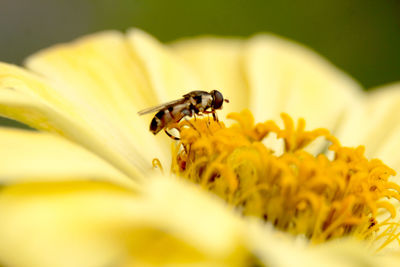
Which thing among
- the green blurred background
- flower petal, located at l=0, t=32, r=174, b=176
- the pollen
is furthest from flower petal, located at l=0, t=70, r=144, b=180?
the green blurred background

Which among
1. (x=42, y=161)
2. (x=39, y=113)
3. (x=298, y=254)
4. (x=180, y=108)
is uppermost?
(x=180, y=108)

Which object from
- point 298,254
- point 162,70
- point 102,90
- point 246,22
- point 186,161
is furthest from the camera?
point 246,22

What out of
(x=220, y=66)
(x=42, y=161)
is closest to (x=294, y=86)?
(x=220, y=66)

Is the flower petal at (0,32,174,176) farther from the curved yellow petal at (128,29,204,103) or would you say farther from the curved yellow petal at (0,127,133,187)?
the curved yellow petal at (0,127,133,187)

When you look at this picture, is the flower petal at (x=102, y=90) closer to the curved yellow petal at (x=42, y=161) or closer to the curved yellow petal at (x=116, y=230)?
the curved yellow petal at (x=42, y=161)

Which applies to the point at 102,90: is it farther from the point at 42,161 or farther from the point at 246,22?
the point at 246,22

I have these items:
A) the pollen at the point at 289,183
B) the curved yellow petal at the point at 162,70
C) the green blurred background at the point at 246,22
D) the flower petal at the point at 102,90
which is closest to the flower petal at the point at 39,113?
the flower petal at the point at 102,90

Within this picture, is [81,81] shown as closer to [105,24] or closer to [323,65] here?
[323,65]
